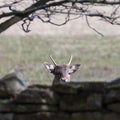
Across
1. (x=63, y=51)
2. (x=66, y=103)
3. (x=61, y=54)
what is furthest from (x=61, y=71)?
(x=63, y=51)

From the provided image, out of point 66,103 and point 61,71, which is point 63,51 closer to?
point 61,71

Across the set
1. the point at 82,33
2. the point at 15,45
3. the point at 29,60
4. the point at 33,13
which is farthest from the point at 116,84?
the point at 82,33

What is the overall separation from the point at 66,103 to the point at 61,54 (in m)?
16.3

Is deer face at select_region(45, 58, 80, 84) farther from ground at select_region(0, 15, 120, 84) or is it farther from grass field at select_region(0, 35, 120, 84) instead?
grass field at select_region(0, 35, 120, 84)

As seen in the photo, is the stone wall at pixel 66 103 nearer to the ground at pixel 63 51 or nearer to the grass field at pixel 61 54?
the ground at pixel 63 51

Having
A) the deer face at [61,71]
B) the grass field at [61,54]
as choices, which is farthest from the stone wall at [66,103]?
the grass field at [61,54]

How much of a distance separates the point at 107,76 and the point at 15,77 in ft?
36.0

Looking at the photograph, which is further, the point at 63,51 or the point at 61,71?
the point at 63,51

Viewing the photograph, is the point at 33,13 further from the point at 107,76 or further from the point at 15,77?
the point at 107,76

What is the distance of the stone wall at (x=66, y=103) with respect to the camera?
23.3 feet

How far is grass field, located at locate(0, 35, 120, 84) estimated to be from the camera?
19.2 meters

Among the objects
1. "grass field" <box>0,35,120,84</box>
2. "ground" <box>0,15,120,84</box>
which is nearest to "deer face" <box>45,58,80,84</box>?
"ground" <box>0,15,120,84</box>

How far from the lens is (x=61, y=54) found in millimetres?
23438

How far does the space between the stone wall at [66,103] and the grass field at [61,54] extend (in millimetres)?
9938
